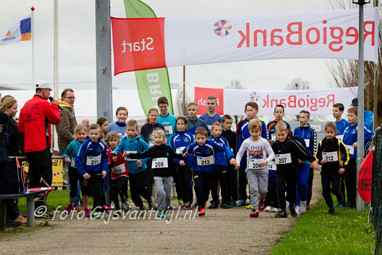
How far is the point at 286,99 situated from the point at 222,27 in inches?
668

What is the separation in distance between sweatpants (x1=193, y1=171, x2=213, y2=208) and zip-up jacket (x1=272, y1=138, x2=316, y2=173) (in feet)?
4.69

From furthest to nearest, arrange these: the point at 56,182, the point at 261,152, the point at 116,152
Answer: the point at 56,182, the point at 116,152, the point at 261,152

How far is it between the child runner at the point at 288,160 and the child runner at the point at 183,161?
2045 millimetres

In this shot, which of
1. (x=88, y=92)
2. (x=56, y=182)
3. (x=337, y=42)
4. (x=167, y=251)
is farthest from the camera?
(x=88, y=92)

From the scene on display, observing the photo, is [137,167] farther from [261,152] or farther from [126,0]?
[126,0]

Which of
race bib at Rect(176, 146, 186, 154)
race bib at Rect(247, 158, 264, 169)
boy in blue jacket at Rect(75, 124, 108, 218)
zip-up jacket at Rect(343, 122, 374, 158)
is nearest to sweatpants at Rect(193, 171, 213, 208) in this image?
race bib at Rect(176, 146, 186, 154)

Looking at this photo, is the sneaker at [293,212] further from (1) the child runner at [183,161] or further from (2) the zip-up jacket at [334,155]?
(1) the child runner at [183,161]

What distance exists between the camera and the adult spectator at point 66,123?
12023mm

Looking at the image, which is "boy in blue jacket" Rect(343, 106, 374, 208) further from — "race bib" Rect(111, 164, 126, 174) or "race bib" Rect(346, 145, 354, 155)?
"race bib" Rect(111, 164, 126, 174)

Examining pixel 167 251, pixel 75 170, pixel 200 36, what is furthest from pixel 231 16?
pixel 167 251

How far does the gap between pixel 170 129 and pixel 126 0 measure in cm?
291

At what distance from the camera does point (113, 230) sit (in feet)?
28.7

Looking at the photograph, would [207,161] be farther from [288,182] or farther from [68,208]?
[68,208]

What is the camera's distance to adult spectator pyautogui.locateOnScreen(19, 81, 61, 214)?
9984mm
